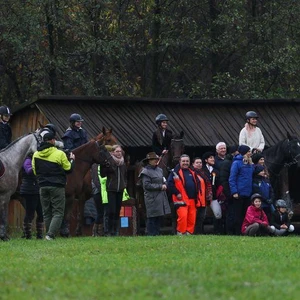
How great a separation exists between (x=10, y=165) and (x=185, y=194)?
168 inches

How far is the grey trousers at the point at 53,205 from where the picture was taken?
20.0m

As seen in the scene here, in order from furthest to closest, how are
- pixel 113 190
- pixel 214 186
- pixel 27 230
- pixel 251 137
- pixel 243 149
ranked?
pixel 251 137 < pixel 214 186 < pixel 243 149 < pixel 113 190 < pixel 27 230

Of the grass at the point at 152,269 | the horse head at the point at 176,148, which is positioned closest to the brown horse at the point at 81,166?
the horse head at the point at 176,148

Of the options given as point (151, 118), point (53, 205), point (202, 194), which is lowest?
point (53, 205)

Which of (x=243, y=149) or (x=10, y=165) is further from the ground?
(x=243, y=149)

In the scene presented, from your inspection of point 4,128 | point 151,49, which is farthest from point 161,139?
point 151,49

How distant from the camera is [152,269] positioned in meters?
13.0

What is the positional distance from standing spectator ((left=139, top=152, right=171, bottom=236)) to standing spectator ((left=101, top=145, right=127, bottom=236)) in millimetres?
582

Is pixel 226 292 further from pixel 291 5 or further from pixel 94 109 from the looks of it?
pixel 291 5

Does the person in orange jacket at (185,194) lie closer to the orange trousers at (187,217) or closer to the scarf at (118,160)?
the orange trousers at (187,217)

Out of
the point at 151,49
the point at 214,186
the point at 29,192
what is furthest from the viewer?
the point at 151,49

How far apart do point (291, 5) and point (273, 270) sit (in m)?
29.4

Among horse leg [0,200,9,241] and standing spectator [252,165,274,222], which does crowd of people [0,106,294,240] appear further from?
horse leg [0,200,9,241]

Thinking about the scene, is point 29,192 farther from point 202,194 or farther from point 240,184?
point 240,184
